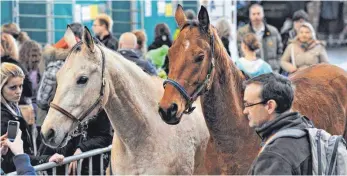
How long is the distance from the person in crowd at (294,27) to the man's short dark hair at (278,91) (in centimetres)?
955

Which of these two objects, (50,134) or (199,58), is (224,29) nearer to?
(199,58)

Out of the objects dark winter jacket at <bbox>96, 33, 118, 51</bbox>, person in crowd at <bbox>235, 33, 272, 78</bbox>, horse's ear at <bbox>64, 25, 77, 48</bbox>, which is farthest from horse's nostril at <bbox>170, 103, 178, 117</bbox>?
dark winter jacket at <bbox>96, 33, 118, 51</bbox>

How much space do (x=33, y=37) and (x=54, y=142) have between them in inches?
362

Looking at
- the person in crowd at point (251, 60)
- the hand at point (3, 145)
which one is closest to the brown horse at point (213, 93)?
the hand at point (3, 145)

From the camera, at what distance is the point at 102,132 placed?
8.50m

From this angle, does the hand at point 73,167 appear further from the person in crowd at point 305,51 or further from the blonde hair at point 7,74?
the person in crowd at point 305,51

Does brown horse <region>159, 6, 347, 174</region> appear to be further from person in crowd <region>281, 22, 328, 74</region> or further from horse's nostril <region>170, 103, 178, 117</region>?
person in crowd <region>281, 22, 328, 74</region>

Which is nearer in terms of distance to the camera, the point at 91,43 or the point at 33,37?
the point at 91,43

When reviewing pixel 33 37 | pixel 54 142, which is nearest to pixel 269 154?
pixel 54 142

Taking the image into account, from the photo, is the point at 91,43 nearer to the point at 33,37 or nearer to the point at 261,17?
the point at 261,17

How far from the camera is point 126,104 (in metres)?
7.09

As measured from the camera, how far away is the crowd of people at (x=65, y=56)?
7.87 meters

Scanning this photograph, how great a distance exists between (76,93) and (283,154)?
8.62ft

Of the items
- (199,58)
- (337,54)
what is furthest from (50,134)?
(337,54)
